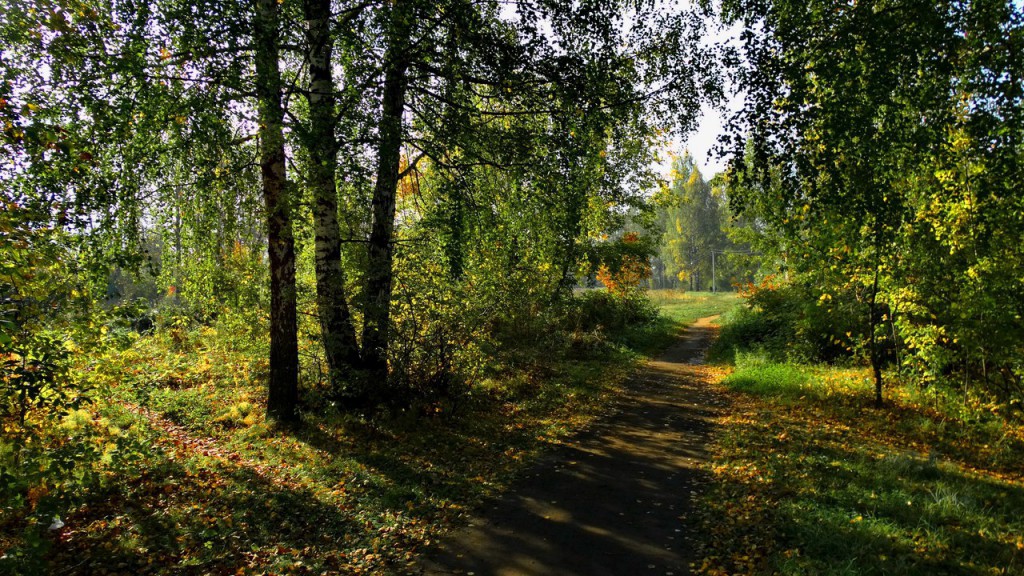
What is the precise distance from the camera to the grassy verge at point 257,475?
493 cm

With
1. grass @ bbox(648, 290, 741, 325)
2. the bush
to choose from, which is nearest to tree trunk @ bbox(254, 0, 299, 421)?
the bush

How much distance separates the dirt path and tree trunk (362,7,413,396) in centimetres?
367

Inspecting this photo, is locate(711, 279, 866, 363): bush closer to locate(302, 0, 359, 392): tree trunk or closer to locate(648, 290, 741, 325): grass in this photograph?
locate(302, 0, 359, 392): tree trunk

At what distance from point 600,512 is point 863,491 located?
11.5 feet

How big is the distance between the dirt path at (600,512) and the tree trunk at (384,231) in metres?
3.67

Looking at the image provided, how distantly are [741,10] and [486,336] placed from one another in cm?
724

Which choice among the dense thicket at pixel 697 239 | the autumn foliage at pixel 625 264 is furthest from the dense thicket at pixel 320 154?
the dense thicket at pixel 697 239

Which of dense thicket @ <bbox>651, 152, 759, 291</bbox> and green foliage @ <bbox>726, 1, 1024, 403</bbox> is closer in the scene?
green foliage @ <bbox>726, 1, 1024, 403</bbox>

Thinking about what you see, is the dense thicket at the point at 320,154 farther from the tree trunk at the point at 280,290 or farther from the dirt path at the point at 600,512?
the dirt path at the point at 600,512

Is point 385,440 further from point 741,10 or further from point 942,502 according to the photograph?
point 741,10

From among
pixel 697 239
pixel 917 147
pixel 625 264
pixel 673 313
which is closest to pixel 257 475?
pixel 917 147

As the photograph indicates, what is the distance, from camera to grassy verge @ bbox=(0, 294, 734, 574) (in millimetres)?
4930

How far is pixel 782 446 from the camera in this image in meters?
8.44

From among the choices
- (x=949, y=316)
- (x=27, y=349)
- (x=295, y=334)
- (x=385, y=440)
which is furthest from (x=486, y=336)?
(x=949, y=316)
